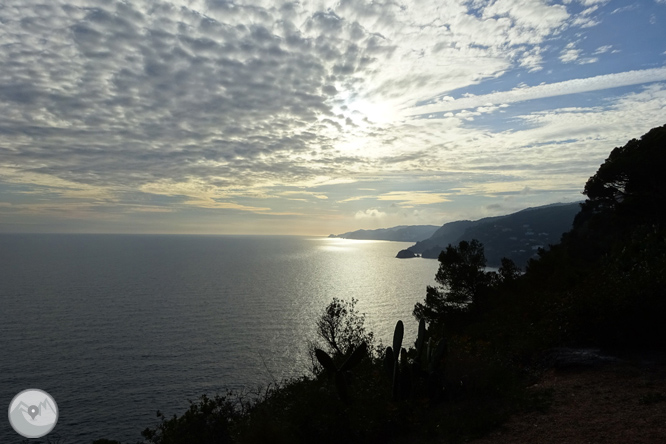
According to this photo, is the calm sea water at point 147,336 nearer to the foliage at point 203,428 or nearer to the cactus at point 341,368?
the foliage at point 203,428

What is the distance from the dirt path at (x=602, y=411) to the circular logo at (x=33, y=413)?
132 ft

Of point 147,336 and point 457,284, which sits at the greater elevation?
point 457,284

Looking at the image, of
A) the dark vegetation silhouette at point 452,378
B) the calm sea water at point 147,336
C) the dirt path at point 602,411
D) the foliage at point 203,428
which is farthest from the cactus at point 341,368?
the calm sea water at point 147,336

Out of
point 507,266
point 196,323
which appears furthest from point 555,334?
point 196,323

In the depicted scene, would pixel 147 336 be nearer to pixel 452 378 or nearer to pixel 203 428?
pixel 203 428

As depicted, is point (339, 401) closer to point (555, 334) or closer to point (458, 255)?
point (555, 334)

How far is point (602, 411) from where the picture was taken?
9.54 m

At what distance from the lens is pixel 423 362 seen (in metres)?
15.6

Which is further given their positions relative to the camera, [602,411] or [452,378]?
[452,378]

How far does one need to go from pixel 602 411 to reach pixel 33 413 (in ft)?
164

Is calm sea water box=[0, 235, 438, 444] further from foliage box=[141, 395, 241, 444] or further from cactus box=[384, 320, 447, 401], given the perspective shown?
cactus box=[384, 320, 447, 401]

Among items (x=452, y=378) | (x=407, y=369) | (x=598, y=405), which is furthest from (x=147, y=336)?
(x=598, y=405)

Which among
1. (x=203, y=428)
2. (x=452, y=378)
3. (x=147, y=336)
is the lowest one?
(x=147, y=336)

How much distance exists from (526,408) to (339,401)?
5733 mm
